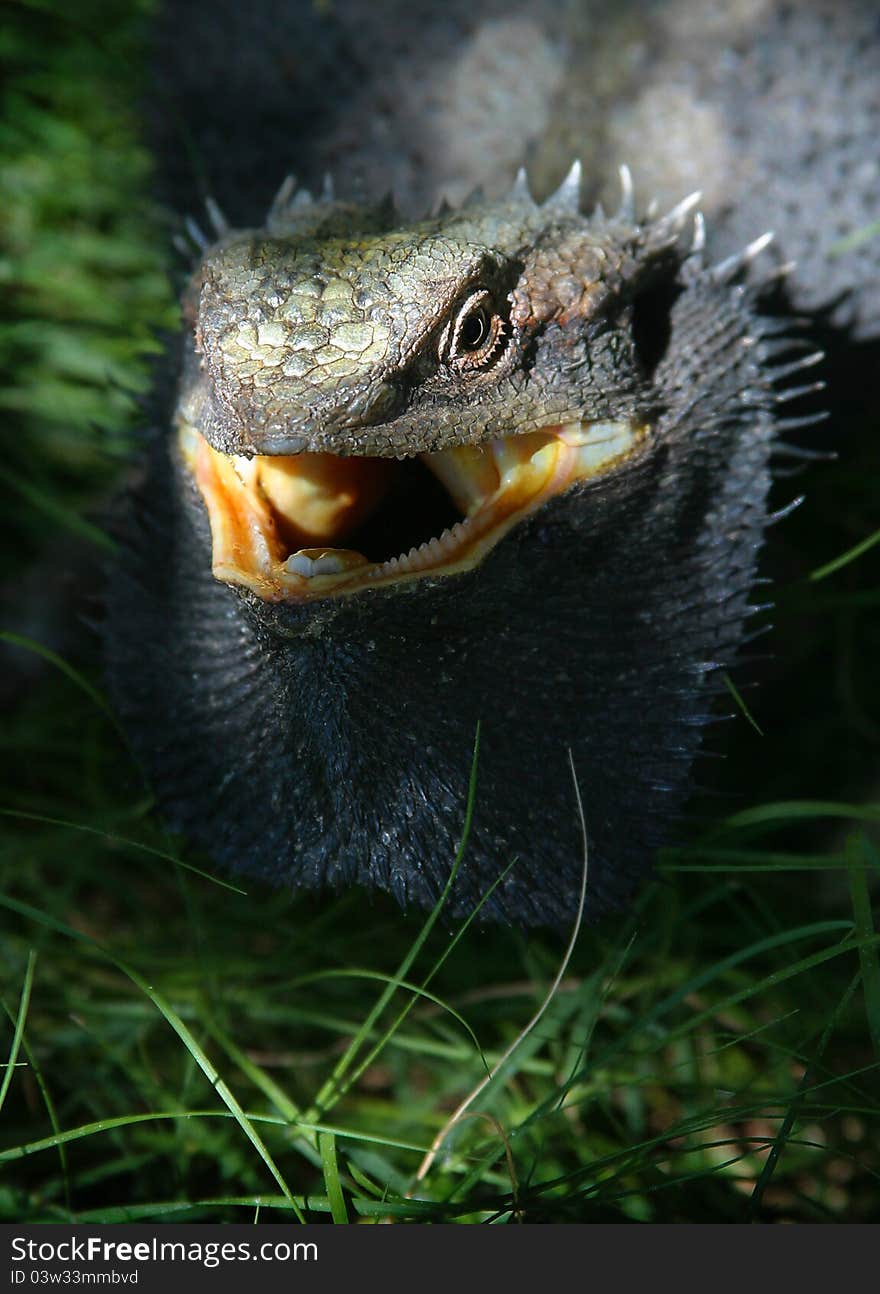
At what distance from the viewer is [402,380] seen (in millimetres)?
1737

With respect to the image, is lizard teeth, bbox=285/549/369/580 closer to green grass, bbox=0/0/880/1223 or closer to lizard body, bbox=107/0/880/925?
lizard body, bbox=107/0/880/925

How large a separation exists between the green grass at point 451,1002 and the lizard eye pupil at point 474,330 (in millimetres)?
776

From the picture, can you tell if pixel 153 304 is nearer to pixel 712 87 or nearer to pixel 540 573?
pixel 712 87

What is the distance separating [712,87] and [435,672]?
188 centimetres

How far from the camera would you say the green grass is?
2.11 meters

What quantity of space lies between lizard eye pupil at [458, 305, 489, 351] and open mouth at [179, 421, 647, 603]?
157 mm

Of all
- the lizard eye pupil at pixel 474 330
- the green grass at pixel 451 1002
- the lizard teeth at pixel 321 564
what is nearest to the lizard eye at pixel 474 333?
the lizard eye pupil at pixel 474 330

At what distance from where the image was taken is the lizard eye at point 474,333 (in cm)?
181

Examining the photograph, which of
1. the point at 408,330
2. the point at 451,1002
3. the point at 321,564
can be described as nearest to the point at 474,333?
the point at 408,330

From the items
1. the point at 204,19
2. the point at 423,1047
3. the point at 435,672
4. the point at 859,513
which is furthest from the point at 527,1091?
the point at 204,19

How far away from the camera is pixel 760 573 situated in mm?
2609

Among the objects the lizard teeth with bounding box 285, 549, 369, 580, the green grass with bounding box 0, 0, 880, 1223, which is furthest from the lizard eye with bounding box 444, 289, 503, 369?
the green grass with bounding box 0, 0, 880, 1223

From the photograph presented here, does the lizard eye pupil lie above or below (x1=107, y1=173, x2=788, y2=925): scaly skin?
above

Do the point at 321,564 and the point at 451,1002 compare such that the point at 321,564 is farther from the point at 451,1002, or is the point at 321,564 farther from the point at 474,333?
the point at 451,1002
